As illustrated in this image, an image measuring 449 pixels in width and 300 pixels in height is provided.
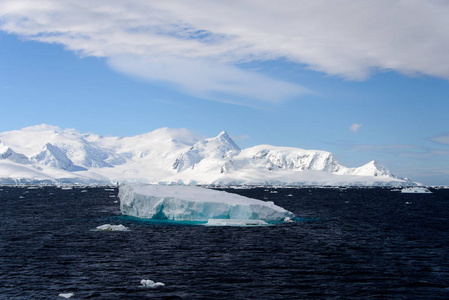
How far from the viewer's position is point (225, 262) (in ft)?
94.4

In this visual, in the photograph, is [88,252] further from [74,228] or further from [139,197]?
[139,197]

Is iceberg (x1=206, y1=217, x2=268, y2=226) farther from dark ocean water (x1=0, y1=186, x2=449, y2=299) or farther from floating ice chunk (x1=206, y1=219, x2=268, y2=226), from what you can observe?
dark ocean water (x1=0, y1=186, x2=449, y2=299)

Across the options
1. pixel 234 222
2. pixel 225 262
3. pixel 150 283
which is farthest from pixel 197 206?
pixel 150 283

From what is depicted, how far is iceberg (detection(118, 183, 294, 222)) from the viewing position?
49.8m

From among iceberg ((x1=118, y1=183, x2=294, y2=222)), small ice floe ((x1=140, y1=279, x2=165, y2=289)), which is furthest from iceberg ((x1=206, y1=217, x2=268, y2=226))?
small ice floe ((x1=140, y1=279, x2=165, y2=289))

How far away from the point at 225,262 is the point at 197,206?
72.6 ft

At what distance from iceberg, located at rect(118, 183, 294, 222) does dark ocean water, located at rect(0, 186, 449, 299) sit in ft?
12.9

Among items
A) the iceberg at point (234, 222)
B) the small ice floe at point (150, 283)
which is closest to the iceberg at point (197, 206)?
the iceberg at point (234, 222)

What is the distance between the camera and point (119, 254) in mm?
31141

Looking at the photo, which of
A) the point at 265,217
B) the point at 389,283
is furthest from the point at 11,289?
the point at 265,217

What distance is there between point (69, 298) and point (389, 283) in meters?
16.6

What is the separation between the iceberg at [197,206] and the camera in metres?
49.8

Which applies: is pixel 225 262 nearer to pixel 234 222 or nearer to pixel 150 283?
pixel 150 283

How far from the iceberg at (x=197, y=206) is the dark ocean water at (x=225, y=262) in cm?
392
